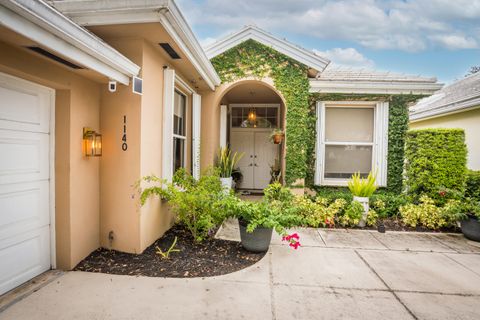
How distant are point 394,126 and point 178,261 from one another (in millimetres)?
5581

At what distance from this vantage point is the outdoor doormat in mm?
2855

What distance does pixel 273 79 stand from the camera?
5.57m

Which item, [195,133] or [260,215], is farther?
[195,133]

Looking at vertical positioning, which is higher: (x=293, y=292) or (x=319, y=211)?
(x=319, y=211)

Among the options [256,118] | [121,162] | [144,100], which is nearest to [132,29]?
[144,100]

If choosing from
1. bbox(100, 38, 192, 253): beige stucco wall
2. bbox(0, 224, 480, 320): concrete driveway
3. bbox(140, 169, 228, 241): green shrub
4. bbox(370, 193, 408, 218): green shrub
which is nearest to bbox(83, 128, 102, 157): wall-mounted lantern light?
bbox(100, 38, 192, 253): beige stucco wall

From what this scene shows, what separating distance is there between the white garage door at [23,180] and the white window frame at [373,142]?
5.14m

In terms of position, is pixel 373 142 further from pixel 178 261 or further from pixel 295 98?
pixel 178 261

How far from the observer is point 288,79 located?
5.52 m

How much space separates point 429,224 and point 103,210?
18.8ft

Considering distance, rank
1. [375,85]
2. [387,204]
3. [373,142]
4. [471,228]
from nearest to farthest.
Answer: [471,228], [387,204], [375,85], [373,142]

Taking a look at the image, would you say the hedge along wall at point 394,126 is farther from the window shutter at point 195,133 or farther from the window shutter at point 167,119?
the window shutter at point 167,119

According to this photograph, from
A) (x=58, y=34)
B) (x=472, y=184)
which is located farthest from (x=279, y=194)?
(x=58, y=34)

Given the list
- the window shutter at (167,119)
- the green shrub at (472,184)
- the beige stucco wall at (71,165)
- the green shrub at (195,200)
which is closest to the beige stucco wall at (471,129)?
the green shrub at (472,184)
